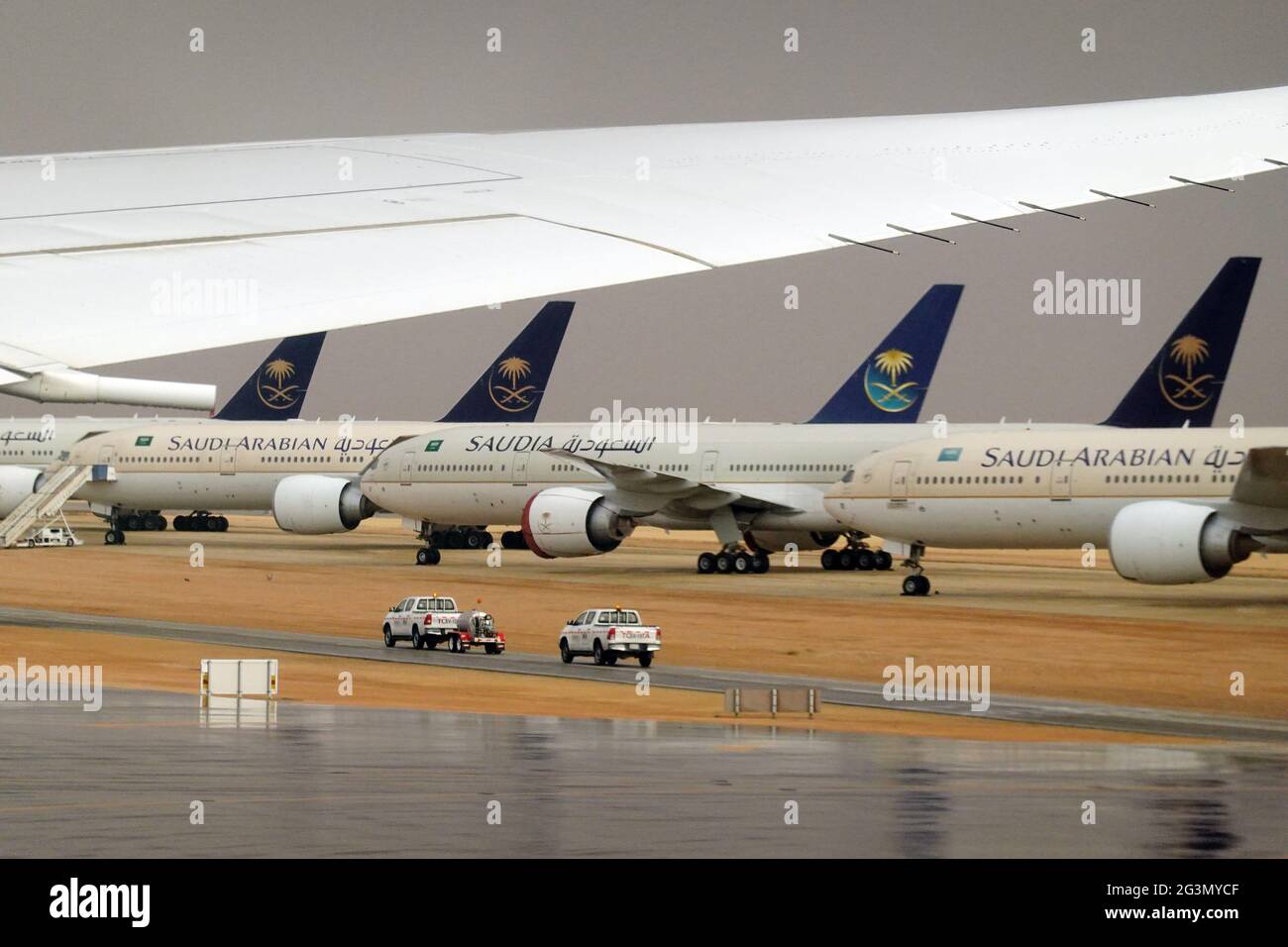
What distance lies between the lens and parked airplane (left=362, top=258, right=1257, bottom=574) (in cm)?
5162

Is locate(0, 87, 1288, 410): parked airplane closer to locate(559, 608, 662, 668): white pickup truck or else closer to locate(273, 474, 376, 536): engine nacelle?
locate(559, 608, 662, 668): white pickup truck

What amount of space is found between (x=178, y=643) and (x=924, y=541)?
67.9ft

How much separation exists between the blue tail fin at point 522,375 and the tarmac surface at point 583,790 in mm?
51801

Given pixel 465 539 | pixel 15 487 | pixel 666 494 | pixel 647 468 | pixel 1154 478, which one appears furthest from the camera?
pixel 15 487

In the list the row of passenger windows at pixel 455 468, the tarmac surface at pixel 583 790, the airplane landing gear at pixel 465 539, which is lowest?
the tarmac surface at pixel 583 790

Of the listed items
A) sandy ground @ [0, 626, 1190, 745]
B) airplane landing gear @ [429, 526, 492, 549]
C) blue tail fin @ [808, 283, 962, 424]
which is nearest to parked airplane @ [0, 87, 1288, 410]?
sandy ground @ [0, 626, 1190, 745]

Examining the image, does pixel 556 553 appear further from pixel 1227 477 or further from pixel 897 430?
pixel 1227 477

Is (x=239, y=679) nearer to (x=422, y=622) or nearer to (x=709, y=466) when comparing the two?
(x=422, y=622)

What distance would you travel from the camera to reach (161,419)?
3204 inches

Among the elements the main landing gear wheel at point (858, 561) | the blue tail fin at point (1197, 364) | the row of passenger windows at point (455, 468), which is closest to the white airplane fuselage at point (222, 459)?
the row of passenger windows at point (455, 468)

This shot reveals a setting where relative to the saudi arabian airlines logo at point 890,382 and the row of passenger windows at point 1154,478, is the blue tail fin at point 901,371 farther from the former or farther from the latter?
the row of passenger windows at point 1154,478

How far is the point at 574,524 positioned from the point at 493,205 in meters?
45.5

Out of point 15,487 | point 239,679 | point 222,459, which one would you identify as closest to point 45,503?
point 222,459

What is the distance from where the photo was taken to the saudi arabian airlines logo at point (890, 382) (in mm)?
59906
